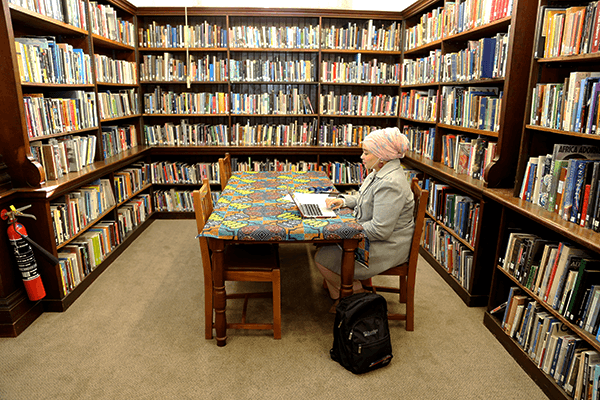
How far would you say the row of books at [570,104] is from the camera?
71.5 inches

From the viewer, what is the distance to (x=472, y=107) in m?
2.98

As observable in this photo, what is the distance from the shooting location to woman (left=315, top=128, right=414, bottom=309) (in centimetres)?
227

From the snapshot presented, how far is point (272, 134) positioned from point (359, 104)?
1086 mm

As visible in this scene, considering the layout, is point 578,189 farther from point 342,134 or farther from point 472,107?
point 342,134

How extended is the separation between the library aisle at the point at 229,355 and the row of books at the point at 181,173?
1864 millimetres

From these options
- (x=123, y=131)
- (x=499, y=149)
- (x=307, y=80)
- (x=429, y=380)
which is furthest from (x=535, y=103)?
(x=123, y=131)

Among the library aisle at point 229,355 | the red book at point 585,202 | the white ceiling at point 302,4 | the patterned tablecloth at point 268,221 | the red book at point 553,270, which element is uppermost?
the white ceiling at point 302,4

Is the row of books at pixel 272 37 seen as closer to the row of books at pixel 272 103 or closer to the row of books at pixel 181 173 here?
the row of books at pixel 272 103

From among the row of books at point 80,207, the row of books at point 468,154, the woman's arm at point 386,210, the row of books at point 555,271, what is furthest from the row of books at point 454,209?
the row of books at point 80,207

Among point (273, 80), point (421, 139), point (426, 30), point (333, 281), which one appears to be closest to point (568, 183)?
point (333, 281)

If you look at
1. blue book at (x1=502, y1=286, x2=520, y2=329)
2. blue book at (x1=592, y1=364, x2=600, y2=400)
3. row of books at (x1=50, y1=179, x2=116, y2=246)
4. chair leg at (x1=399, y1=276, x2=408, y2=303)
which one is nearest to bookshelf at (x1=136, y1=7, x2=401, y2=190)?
row of books at (x1=50, y1=179, x2=116, y2=246)

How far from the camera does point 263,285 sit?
3.18 m

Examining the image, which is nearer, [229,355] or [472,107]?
[229,355]

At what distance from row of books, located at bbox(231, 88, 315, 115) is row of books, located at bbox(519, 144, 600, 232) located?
2850 mm
